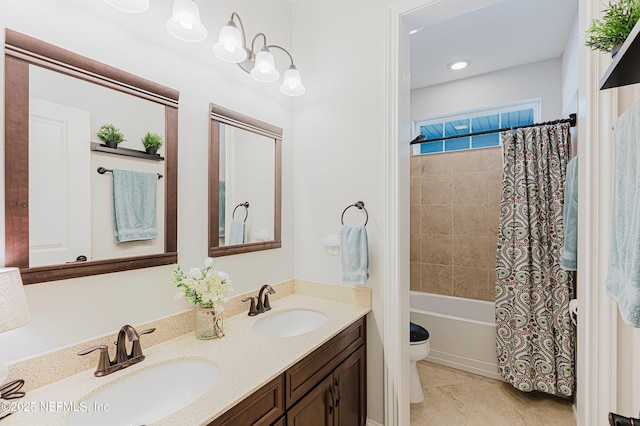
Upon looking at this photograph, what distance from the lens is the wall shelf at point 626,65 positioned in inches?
21.1

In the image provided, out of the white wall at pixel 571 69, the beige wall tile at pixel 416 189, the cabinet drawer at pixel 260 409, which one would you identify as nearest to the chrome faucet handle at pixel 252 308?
the cabinet drawer at pixel 260 409

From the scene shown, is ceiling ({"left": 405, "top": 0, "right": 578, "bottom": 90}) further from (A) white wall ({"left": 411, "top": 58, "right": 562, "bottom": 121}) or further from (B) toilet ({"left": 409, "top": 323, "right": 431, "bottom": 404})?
(B) toilet ({"left": 409, "top": 323, "right": 431, "bottom": 404})

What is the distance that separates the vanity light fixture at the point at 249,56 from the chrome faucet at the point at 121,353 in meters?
1.26

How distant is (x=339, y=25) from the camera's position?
1.89 metres

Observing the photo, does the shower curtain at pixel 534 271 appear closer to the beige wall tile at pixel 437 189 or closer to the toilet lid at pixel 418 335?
the toilet lid at pixel 418 335

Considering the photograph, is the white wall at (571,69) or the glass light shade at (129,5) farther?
the white wall at (571,69)

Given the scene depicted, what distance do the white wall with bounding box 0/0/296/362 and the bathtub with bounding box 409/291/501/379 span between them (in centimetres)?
162

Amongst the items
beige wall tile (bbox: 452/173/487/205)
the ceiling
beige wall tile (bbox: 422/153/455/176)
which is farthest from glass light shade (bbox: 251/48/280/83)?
beige wall tile (bbox: 452/173/487/205)

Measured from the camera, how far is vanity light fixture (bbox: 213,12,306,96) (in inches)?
55.7

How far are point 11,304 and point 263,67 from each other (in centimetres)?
142

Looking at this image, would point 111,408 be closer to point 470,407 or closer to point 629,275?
point 629,275

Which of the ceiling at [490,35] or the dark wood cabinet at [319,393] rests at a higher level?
the ceiling at [490,35]

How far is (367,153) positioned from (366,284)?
788 millimetres

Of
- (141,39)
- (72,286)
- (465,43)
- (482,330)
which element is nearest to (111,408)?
(72,286)
